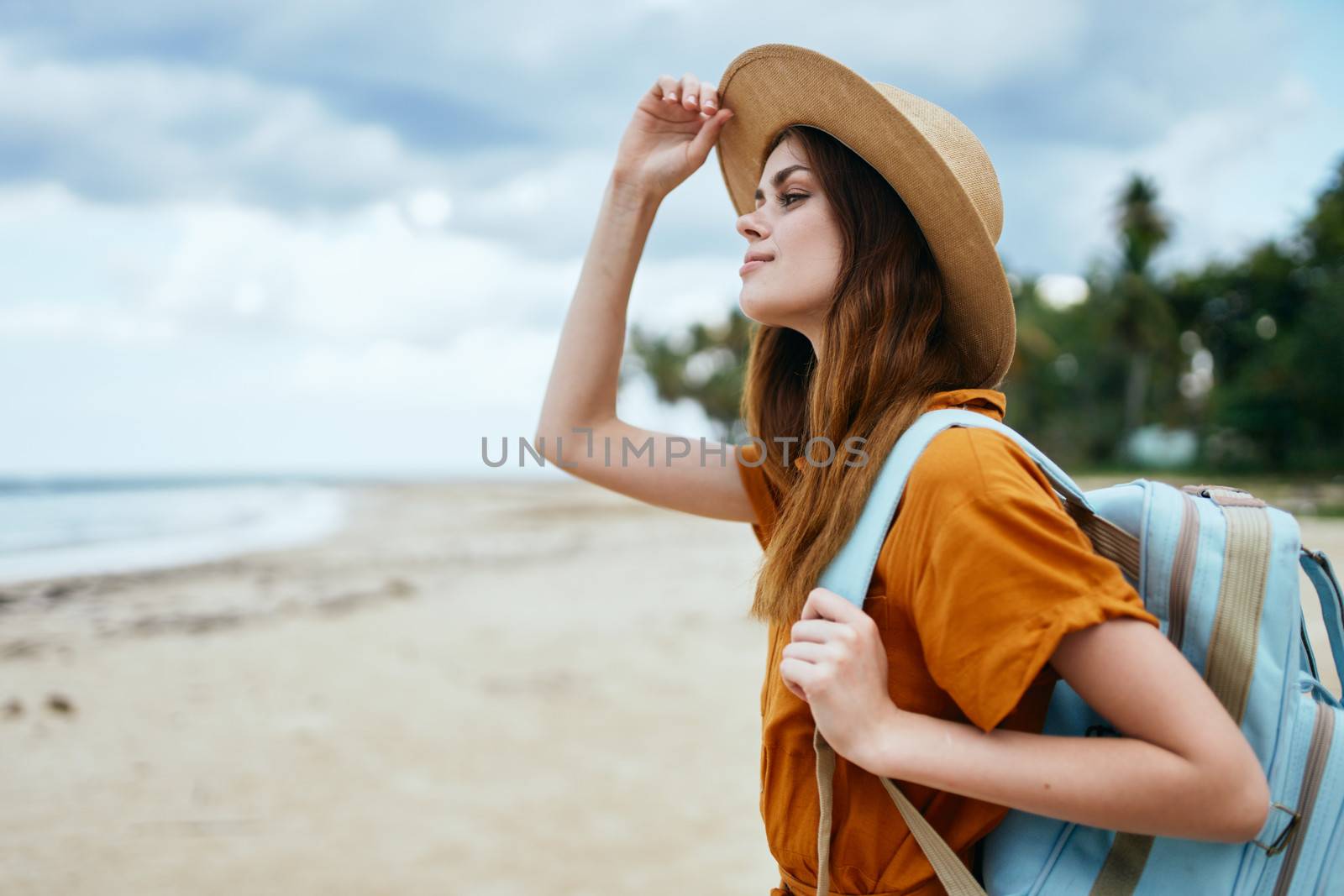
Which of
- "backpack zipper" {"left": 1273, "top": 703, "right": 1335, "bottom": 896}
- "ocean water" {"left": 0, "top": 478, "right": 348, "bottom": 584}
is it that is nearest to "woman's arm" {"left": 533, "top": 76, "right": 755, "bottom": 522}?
"backpack zipper" {"left": 1273, "top": 703, "right": 1335, "bottom": 896}

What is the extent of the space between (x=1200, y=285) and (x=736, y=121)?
108 ft

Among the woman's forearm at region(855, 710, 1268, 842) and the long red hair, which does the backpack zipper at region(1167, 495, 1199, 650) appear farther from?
the long red hair

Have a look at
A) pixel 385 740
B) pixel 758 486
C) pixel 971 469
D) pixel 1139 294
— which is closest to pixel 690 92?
pixel 758 486

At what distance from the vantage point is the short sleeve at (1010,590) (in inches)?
36.5

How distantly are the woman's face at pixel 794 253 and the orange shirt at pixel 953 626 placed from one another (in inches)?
11.4

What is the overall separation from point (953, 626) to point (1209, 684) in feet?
1.10

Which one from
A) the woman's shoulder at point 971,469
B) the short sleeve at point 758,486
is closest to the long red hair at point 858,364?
the woman's shoulder at point 971,469

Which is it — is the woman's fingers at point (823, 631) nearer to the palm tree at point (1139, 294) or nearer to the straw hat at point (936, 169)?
the straw hat at point (936, 169)

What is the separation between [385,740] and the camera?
5203 millimetres

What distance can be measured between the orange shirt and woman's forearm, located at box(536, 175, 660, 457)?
0.71m

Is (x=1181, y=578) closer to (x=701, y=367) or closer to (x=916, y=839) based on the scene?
(x=916, y=839)

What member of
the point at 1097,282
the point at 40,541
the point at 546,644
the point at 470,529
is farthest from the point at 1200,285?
the point at 40,541

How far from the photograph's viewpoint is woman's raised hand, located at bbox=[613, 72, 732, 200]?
1.79m

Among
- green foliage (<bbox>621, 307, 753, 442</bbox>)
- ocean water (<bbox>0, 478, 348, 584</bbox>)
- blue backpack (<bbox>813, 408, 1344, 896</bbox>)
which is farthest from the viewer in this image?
green foliage (<bbox>621, 307, 753, 442</bbox>)
